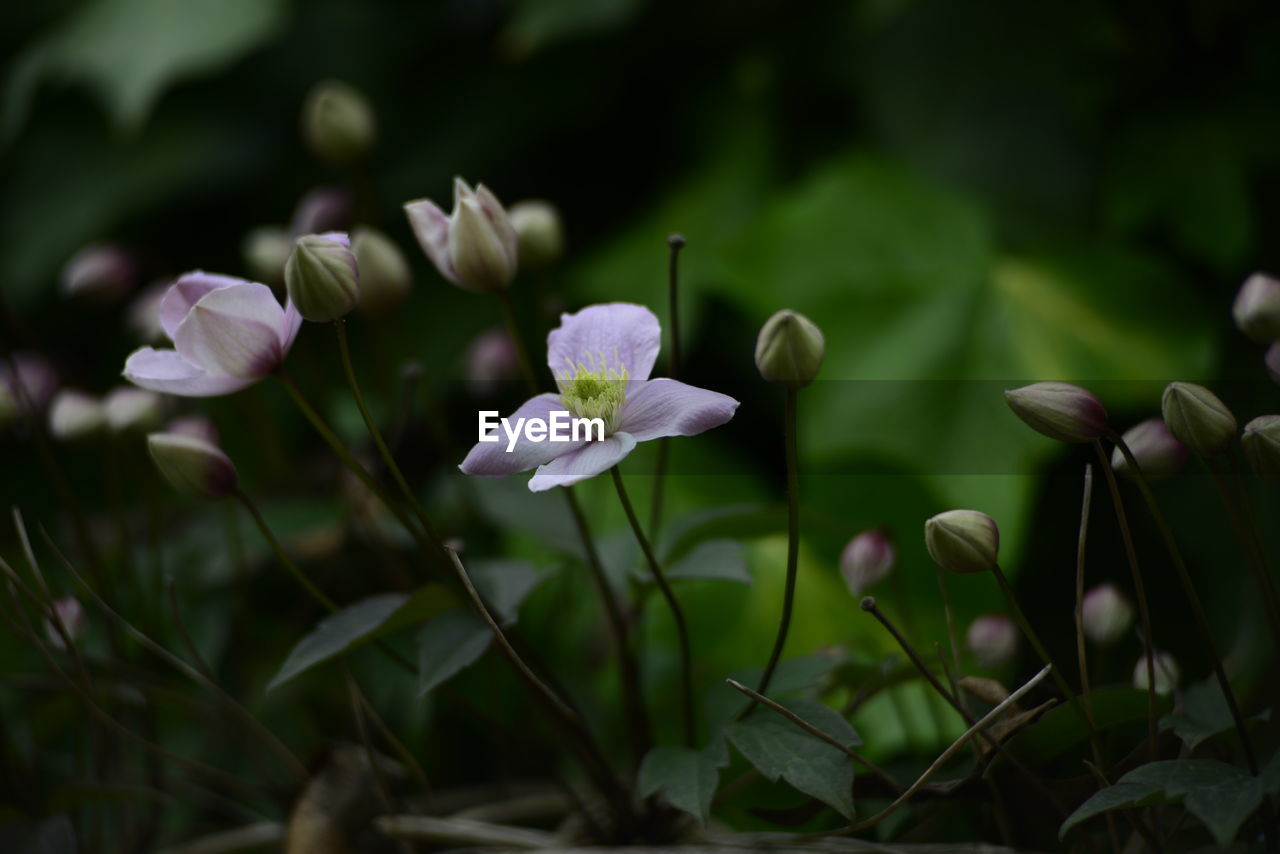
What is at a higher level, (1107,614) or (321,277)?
(321,277)

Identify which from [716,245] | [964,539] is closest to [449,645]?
[964,539]

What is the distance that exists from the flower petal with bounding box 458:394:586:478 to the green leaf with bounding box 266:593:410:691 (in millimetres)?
67

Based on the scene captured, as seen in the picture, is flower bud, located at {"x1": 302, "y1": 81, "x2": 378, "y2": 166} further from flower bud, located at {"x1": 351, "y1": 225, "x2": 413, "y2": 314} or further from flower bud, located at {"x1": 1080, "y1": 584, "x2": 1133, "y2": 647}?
flower bud, located at {"x1": 1080, "y1": 584, "x2": 1133, "y2": 647}

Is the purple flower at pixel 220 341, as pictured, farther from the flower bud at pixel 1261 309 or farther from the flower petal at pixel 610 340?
the flower bud at pixel 1261 309

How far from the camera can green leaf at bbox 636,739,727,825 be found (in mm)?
250

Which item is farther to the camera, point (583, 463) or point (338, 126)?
point (338, 126)

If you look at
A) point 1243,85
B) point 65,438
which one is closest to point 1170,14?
point 1243,85

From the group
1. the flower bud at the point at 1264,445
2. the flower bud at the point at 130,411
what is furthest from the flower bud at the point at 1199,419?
the flower bud at the point at 130,411

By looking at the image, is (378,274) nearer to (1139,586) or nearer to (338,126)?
(338,126)

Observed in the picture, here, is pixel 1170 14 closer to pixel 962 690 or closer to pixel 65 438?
pixel 962 690

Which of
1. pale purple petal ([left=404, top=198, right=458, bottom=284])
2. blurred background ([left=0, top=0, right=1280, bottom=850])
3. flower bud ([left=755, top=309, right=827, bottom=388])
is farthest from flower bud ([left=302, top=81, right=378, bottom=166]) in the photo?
flower bud ([left=755, top=309, right=827, bottom=388])

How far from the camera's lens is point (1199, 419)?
0.77 feet

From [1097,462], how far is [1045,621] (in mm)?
189

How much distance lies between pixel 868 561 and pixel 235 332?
0.19 m
